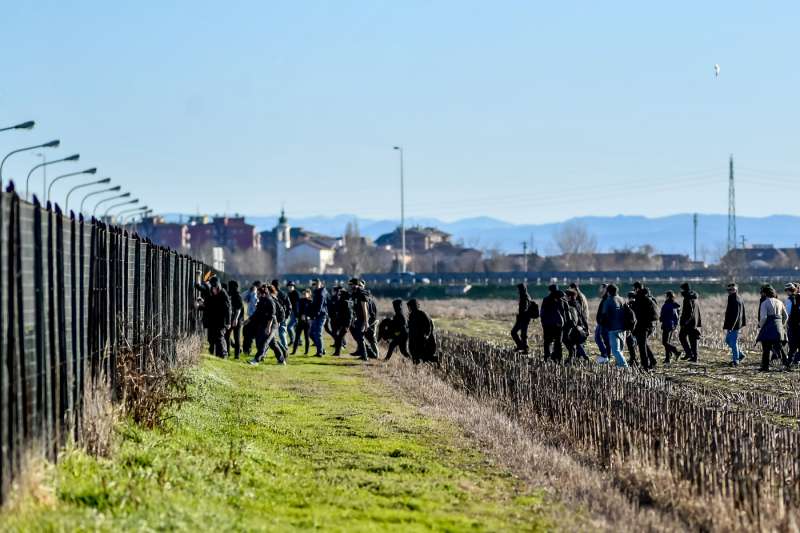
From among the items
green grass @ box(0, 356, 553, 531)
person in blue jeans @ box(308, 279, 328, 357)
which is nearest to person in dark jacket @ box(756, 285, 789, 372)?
person in blue jeans @ box(308, 279, 328, 357)

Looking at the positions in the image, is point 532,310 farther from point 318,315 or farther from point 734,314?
point 318,315

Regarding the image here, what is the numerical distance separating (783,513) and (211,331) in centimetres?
2146

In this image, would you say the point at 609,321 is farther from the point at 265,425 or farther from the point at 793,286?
the point at 265,425

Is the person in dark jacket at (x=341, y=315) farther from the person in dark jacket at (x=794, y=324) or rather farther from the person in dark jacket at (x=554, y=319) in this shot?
the person in dark jacket at (x=794, y=324)

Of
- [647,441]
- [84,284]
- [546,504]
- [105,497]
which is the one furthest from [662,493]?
[84,284]

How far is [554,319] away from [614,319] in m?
1.24

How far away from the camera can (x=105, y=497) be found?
34.2 ft

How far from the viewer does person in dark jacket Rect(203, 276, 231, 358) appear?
30.7 m

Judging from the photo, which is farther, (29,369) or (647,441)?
(647,441)

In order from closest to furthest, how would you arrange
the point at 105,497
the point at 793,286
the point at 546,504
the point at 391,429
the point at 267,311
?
the point at 105,497 → the point at 546,504 → the point at 391,429 → the point at 793,286 → the point at 267,311

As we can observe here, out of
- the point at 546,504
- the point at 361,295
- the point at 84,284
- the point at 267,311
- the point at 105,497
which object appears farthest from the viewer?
the point at 361,295

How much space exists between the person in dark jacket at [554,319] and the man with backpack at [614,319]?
0.88 meters

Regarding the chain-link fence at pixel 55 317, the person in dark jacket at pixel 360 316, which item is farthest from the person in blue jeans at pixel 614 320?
the chain-link fence at pixel 55 317

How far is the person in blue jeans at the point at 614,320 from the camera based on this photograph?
28.6 meters
